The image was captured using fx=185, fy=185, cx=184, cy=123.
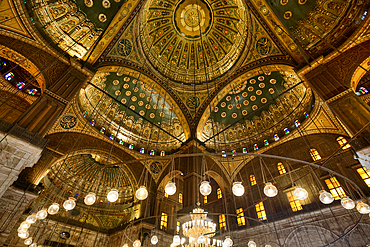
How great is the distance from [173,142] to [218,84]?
620 centimetres

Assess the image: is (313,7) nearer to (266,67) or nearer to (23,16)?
(266,67)

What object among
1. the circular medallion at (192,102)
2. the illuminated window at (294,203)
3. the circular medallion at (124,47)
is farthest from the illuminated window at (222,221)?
the circular medallion at (124,47)

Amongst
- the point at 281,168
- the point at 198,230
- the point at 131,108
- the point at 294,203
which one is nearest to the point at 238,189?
the point at 198,230

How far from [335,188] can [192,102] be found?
10.1 metres

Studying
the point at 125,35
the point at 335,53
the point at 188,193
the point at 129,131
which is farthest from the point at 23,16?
the point at 335,53

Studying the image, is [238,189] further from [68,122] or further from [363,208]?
[68,122]

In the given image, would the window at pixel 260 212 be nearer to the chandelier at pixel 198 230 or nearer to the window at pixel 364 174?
the window at pixel 364 174

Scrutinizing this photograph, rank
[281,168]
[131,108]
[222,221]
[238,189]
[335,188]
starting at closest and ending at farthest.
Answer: [238,189], [335,188], [281,168], [222,221], [131,108]

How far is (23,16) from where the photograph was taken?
25.7 feet

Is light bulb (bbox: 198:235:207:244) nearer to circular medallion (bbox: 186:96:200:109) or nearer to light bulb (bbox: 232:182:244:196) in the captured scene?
light bulb (bbox: 232:182:244:196)

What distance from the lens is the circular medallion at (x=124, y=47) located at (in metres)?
10.9

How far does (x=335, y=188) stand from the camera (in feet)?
33.7

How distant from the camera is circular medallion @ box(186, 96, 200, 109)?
548 inches

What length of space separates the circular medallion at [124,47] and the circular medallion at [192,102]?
522 cm
